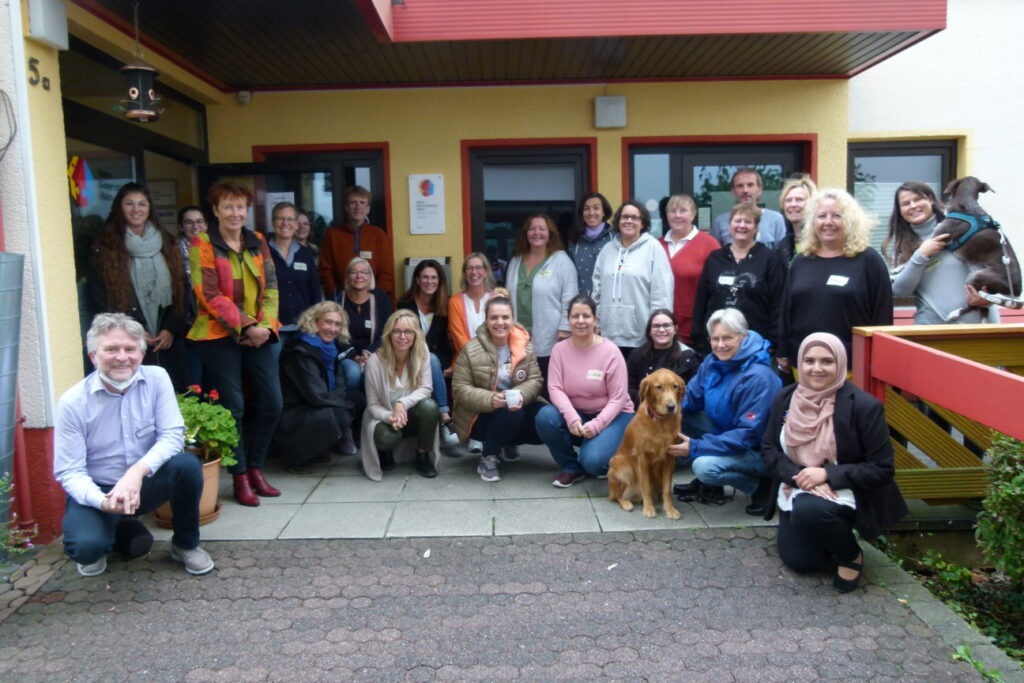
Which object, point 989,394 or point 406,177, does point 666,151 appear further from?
point 989,394

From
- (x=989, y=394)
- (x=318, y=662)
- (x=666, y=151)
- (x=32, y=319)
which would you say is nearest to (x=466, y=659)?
(x=318, y=662)

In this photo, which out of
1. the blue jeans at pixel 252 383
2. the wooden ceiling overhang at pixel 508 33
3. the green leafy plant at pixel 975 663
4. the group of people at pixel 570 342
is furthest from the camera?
the wooden ceiling overhang at pixel 508 33

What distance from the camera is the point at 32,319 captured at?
13.9 feet

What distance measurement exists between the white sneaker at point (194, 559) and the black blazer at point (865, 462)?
2915 millimetres

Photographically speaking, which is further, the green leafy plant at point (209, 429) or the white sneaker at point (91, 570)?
the green leafy plant at point (209, 429)

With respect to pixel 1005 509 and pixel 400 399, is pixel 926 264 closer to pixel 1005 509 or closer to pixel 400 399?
pixel 1005 509

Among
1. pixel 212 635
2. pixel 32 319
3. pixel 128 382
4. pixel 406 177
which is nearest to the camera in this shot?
pixel 212 635

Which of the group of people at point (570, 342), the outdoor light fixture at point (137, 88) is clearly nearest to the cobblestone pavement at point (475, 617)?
the group of people at point (570, 342)

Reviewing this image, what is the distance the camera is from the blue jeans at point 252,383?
15.7 feet

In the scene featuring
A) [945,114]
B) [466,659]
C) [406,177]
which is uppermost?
[945,114]

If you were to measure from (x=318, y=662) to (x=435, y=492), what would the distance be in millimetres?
2043

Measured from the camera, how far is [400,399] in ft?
18.0

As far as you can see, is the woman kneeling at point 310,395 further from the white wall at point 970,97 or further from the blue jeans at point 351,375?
the white wall at point 970,97

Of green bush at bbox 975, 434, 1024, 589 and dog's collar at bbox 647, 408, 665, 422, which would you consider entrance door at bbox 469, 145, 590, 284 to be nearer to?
dog's collar at bbox 647, 408, 665, 422
